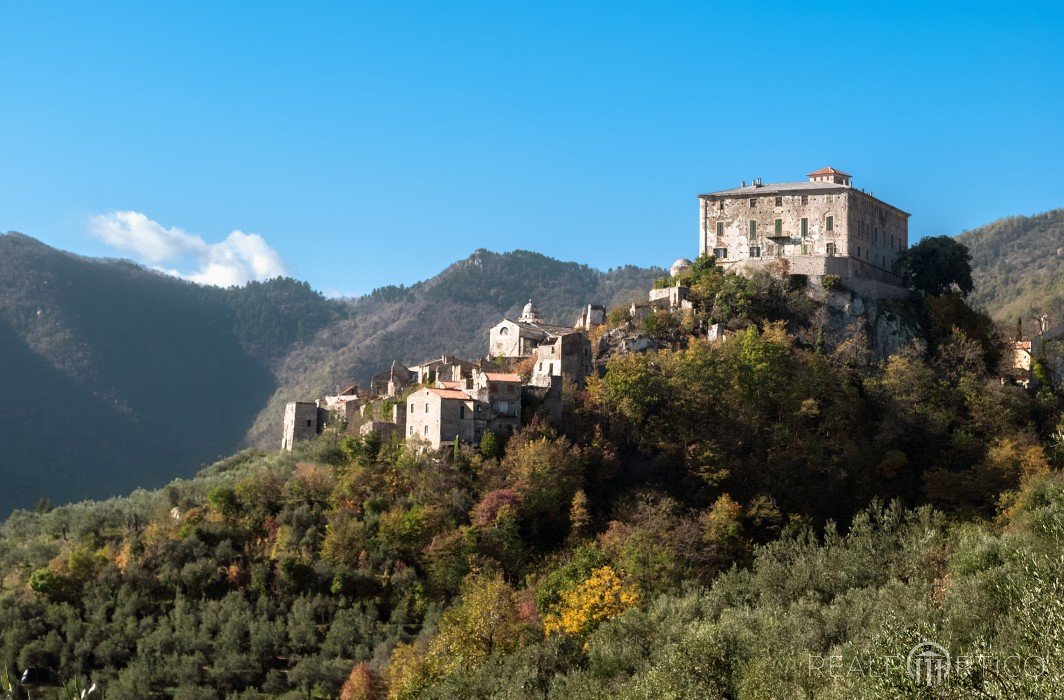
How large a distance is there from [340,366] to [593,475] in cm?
9482

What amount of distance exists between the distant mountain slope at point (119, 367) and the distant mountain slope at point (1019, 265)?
75719mm

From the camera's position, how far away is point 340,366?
14712 centimetres

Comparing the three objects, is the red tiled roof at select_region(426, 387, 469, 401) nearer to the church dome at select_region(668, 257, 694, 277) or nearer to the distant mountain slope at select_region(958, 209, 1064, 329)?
the church dome at select_region(668, 257, 694, 277)

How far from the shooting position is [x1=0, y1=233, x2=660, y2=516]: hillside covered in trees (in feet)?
433

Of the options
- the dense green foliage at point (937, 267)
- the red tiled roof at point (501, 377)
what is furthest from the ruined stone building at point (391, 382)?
the dense green foliage at point (937, 267)

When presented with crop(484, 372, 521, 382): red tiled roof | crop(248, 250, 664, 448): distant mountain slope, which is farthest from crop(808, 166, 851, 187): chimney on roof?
crop(248, 250, 664, 448): distant mountain slope

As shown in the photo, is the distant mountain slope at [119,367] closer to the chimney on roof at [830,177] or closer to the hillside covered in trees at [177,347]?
the hillside covered in trees at [177,347]

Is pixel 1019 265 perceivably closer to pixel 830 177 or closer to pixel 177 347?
pixel 830 177

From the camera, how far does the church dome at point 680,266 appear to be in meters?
67.5

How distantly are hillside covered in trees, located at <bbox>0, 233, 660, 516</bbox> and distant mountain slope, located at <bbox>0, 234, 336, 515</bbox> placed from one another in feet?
0.70

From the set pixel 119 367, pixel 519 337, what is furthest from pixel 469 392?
pixel 119 367

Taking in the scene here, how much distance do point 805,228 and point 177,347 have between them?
109545mm

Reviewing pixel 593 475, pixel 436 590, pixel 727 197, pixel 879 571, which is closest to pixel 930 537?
pixel 879 571

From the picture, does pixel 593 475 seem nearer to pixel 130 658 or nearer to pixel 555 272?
pixel 130 658
